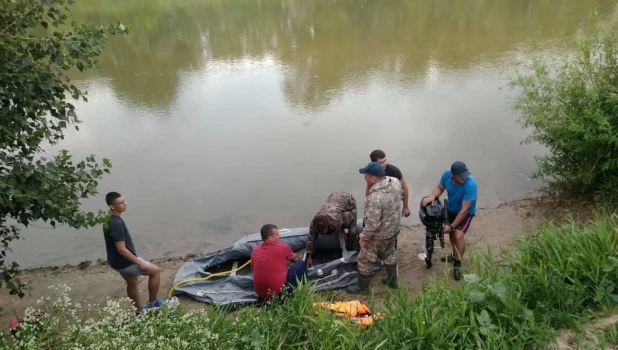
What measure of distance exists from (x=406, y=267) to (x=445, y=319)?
7.63 feet

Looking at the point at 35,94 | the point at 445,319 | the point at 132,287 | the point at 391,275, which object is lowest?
the point at 391,275

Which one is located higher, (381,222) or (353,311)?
(381,222)

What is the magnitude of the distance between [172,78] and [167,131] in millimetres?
3393

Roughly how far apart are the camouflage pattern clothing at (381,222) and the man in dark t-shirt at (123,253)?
79.6 inches

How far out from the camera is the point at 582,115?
5.50m

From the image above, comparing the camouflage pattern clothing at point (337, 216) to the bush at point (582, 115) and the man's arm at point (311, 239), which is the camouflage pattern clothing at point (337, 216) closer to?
the man's arm at point (311, 239)

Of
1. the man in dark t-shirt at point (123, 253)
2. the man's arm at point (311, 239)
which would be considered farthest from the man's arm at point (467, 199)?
the man in dark t-shirt at point (123, 253)

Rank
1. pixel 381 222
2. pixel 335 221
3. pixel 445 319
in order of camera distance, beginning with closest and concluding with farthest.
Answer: pixel 445 319 → pixel 381 222 → pixel 335 221

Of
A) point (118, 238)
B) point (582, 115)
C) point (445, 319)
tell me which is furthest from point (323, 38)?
point (445, 319)

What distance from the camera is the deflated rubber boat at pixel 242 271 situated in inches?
194

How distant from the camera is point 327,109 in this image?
1002cm

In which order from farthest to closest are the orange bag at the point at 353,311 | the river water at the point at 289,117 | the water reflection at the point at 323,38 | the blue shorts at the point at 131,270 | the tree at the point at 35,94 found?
the water reflection at the point at 323,38 < the river water at the point at 289,117 < the blue shorts at the point at 131,270 < the orange bag at the point at 353,311 < the tree at the point at 35,94

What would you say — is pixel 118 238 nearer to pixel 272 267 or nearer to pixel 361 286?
pixel 272 267

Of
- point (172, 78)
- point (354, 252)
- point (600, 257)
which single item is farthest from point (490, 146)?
point (172, 78)
